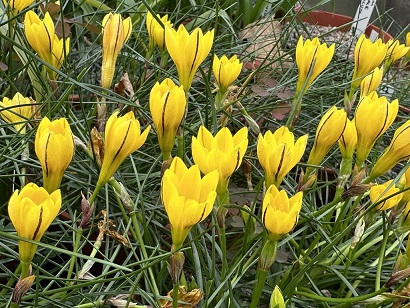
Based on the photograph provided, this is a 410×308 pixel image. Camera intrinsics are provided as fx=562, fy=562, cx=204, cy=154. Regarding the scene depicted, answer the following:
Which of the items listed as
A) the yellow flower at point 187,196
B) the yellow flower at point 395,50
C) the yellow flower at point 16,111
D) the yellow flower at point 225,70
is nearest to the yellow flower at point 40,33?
the yellow flower at point 16,111

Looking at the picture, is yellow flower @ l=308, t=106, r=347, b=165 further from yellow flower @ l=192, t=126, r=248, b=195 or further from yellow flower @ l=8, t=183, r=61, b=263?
yellow flower @ l=8, t=183, r=61, b=263

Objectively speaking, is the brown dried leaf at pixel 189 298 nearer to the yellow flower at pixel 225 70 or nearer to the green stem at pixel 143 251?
the green stem at pixel 143 251

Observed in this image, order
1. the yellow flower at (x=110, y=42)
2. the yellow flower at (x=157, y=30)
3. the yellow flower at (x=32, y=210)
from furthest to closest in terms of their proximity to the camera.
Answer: the yellow flower at (x=157, y=30), the yellow flower at (x=110, y=42), the yellow flower at (x=32, y=210)

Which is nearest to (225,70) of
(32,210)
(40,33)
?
(40,33)

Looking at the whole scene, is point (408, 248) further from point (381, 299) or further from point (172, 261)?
point (172, 261)

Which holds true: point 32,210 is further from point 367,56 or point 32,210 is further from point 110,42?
point 367,56

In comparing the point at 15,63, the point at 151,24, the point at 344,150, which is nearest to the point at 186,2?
the point at 15,63
